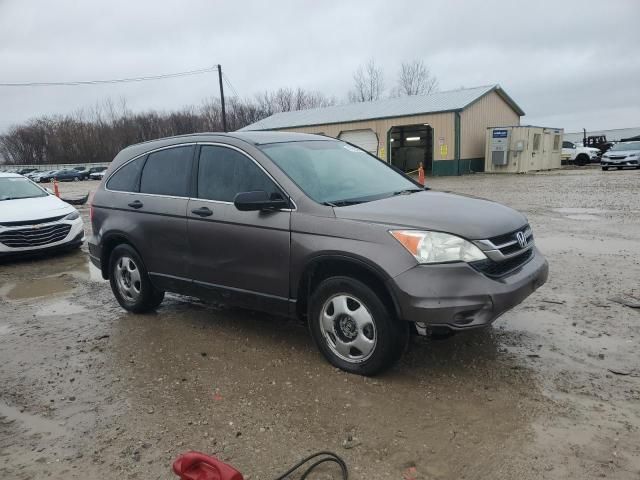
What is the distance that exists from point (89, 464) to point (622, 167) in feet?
96.1

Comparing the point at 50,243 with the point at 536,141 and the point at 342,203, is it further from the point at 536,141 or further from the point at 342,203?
the point at 536,141

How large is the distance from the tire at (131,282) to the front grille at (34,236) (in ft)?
12.7

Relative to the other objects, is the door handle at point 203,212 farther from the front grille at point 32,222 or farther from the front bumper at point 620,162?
the front bumper at point 620,162

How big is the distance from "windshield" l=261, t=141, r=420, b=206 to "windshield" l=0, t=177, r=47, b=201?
24.1ft

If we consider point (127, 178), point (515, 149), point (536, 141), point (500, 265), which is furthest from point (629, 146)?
point (127, 178)

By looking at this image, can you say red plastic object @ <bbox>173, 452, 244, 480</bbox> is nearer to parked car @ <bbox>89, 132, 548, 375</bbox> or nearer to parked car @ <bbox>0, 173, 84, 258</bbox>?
parked car @ <bbox>89, 132, 548, 375</bbox>

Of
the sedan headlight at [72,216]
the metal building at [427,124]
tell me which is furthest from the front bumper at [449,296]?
the metal building at [427,124]

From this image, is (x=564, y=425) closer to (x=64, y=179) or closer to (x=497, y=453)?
(x=497, y=453)

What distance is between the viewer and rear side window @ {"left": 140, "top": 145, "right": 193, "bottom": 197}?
15.8ft

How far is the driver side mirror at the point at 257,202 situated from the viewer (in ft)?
12.7

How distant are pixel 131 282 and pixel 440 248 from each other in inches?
139

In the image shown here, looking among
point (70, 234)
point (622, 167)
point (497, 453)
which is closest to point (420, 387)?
point (497, 453)

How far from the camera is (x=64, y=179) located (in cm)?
5050

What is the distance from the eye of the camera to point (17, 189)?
9766 millimetres
